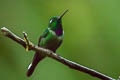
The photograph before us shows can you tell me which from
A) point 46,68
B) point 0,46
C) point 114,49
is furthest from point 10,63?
point 114,49

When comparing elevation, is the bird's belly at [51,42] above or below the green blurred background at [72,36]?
above

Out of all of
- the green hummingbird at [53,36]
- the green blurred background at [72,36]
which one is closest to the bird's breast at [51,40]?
the green hummingbird at [53,36]

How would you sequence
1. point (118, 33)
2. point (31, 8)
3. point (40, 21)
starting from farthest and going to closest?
point (118, 33) → point (31, 8) → point (40, 21)

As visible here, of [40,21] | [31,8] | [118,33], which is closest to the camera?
[40,21]

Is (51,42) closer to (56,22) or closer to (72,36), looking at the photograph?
(56,22)

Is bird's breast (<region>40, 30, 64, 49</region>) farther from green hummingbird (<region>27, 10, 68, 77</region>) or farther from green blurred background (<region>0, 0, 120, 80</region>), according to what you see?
green blurred background (<region>0, 0, 120, 80</region>)

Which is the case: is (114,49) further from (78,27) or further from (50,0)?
(50,0)

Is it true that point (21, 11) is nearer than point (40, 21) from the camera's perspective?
No

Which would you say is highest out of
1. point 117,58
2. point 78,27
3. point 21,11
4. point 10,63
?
point 21,11

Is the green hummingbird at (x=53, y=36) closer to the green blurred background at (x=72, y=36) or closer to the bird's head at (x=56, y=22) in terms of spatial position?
the bird's head at (x=56, y=22)
